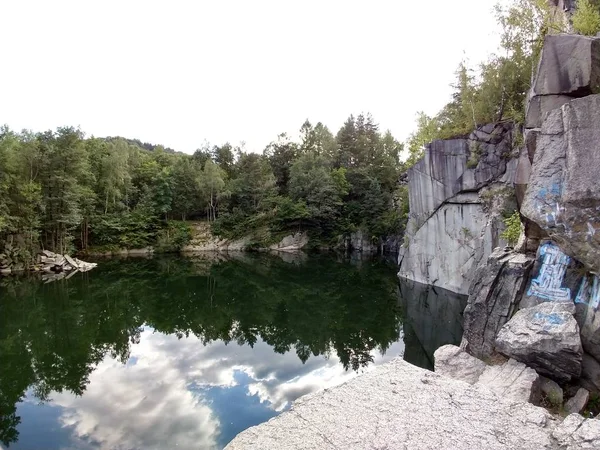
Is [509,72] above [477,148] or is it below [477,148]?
above

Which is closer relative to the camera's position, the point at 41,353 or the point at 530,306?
the point at 530,306

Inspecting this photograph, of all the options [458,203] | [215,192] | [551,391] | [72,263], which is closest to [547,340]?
[551,391]

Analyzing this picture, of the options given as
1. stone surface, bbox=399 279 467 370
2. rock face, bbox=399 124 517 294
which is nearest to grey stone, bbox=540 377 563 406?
stone surface, bbox=399 279 467 370

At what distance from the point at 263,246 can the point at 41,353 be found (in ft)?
103

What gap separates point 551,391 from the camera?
695 centimetres

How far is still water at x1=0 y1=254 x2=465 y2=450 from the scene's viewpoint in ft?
29.1

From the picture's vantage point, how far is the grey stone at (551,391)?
6797 millimetres

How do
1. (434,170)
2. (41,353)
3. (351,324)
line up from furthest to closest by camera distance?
(434,170), (351,324), (41,353)

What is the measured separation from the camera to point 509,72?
20.1 m

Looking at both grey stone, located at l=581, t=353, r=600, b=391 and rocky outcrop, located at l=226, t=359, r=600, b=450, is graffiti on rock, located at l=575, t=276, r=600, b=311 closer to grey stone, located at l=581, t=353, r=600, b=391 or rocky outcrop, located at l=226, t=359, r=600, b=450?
grey stone, located at l=581, t=353, r=600, b=391

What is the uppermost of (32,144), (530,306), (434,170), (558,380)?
(32,144)

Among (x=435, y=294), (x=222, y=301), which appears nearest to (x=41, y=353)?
(x=222, y=301)

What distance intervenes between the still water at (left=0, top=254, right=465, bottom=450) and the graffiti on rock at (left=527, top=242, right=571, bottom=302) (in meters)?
4.73

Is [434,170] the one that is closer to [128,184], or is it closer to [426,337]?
[426,337]
